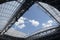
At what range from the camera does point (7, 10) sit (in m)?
35.7

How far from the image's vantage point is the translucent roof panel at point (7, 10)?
3169cm

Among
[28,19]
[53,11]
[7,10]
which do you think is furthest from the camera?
[28,19]

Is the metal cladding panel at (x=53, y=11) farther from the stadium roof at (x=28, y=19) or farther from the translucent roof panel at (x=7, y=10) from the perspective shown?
the translucent roof panel at (x=7, y=10)

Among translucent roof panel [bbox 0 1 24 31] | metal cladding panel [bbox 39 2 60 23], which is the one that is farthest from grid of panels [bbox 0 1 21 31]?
metal cladding panel [bbox 39 2 60 23]

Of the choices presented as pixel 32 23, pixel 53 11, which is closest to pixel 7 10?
pixel 53 11

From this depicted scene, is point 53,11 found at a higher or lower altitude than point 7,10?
lower

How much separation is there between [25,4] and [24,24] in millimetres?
18880

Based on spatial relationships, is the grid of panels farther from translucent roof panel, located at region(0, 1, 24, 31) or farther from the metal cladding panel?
the metal cladding panel

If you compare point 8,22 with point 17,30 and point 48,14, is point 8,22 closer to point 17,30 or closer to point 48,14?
point 17,30

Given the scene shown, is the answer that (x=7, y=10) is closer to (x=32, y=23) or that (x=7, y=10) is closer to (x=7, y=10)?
(x=7, y=10)

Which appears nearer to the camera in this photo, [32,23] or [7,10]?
[7,10]

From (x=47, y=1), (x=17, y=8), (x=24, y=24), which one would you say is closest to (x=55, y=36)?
(x=24, y=24)

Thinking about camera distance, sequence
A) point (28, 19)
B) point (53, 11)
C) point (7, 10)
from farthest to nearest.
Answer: point (28, 19) → point (7, 10) → point (53, 11)

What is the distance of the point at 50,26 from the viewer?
4397 cm
